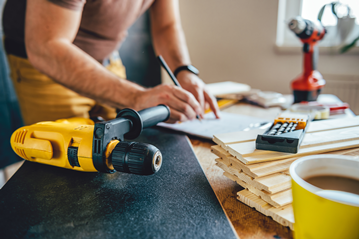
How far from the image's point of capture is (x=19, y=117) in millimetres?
1448

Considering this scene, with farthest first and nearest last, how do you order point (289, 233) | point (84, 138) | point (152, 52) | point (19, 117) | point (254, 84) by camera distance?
point (152, 52)
point (254, 84)
point (19, 117)
point (84, 138)
point (289, 233)

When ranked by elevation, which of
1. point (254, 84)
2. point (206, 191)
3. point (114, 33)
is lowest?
point (254, 84)

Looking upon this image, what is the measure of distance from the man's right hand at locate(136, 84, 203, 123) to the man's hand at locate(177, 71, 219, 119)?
13 cm

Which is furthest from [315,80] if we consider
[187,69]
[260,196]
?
[260,196]

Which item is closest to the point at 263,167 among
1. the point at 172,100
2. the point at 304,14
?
the point at 172,100

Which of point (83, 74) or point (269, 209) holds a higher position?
point (83, 74)

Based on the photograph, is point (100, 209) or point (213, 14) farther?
point (213, 14)

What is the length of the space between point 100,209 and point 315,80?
34.1 inches

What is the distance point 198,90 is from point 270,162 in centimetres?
47

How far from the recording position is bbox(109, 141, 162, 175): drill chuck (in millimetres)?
347

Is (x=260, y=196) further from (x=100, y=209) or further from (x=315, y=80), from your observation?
(x=315, y=80)

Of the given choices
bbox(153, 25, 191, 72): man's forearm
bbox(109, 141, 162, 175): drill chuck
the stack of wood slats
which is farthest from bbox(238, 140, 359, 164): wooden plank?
bbox(153, 25, 191, 72): man's forearm

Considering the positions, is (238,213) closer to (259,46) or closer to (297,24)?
(297,24)

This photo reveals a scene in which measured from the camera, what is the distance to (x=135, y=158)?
0.35m
